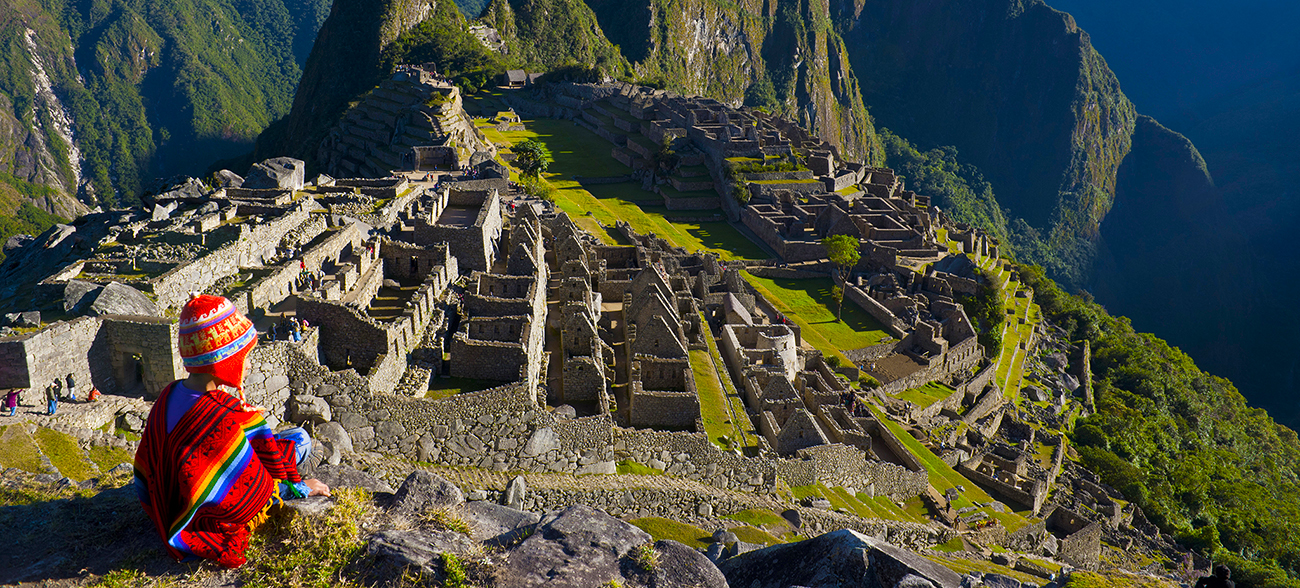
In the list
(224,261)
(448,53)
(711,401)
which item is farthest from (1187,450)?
(448,53)

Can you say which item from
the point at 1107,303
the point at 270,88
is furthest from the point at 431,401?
the point at 1107,303

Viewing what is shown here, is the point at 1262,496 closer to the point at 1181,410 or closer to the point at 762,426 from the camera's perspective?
the point at 1181,410

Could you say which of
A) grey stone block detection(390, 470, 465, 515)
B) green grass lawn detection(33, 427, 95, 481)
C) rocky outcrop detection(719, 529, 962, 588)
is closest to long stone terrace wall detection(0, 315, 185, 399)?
green grass lawn detection(33, 427, 95, 481)

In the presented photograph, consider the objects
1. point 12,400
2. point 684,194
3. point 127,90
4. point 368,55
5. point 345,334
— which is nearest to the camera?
point 12,400

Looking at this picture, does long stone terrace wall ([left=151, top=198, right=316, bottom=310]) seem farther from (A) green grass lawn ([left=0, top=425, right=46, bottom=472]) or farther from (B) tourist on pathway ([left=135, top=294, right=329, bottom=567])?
(B) tourist on pathway ([left=135, top=294, right=329, bottom=567])

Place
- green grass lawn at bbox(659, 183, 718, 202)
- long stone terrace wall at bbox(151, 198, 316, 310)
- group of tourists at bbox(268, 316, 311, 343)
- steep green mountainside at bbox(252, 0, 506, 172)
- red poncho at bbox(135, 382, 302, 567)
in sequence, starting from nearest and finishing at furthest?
red poncho at bbox(135, 382, 302, 567) < group of tourists at bbox(268, 316, 311, 343) < long stone terrace wall at bbox(151, 198, 316, 310) < green grass lawn at bbox(659, 183, 718, 202) < steep green mountainside at bbox(252, 0, 506, 172)

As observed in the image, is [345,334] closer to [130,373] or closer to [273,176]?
[130,373]

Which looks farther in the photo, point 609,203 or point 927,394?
point 609,203
